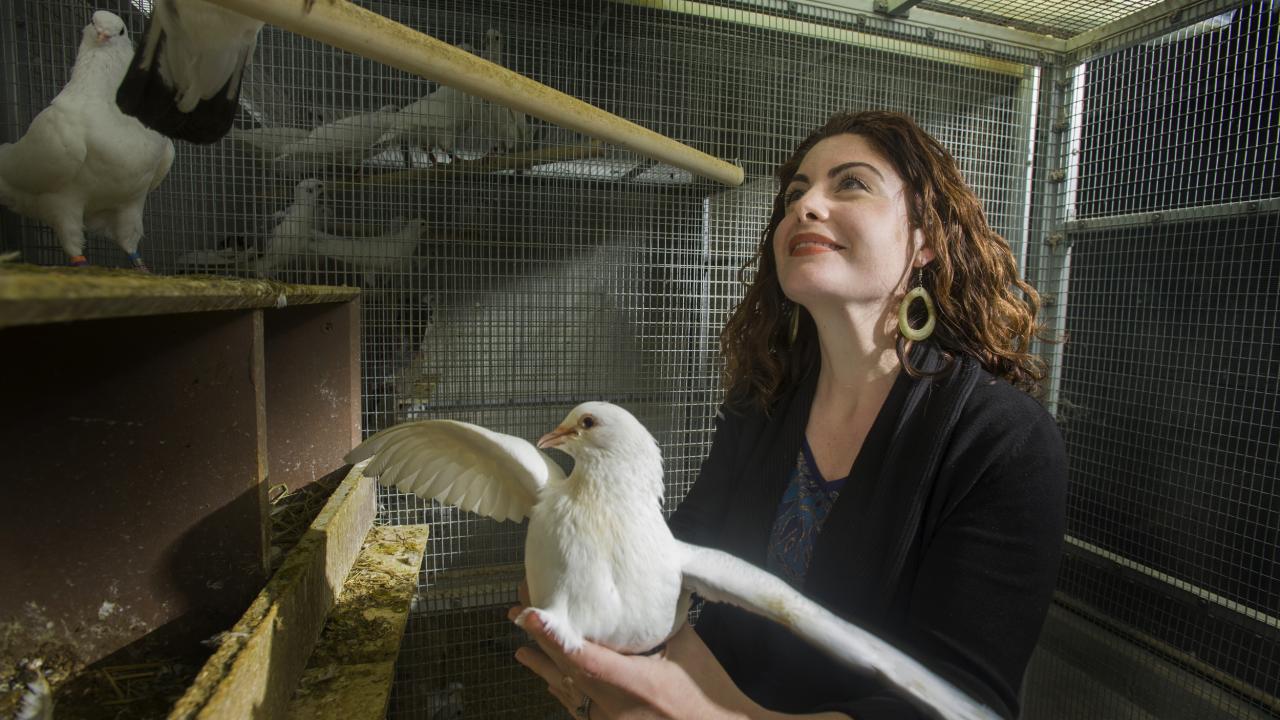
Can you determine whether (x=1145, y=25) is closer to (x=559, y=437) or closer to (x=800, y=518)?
(x=800, y=518)

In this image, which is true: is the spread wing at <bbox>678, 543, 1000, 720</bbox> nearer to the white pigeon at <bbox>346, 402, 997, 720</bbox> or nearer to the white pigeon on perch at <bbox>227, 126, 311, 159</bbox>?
the white pigeon at <bbox>346, 402, 997, 720</bbox>

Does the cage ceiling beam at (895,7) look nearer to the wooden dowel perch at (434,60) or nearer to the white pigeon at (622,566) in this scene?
the wooden dowel perch at (434,60)

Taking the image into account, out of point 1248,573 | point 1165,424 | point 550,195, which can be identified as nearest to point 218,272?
point 550,195

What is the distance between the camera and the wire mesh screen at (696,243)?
155cm

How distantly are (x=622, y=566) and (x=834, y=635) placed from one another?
0.23m

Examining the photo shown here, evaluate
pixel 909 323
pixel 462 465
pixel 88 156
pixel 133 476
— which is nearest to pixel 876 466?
pixel 909 323

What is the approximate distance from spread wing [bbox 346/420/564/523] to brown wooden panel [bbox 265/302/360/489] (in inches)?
17.5

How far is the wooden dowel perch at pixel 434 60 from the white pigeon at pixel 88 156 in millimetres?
1188

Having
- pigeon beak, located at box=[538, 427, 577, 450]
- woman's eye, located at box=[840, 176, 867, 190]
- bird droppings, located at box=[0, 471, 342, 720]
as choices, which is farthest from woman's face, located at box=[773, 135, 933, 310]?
bird droppings, located at box=[0, 471, 342, 720]

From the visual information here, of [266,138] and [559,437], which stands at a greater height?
[266,138]

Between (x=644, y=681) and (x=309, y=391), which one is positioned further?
(x=309, y=391)

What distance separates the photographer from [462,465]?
31.3 inches

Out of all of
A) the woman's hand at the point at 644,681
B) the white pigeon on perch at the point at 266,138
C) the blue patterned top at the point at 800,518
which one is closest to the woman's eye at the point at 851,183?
the blue patterned top at the point at 800,518

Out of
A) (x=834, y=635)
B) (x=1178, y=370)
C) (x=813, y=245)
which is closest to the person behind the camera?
(x=834, y=635)
